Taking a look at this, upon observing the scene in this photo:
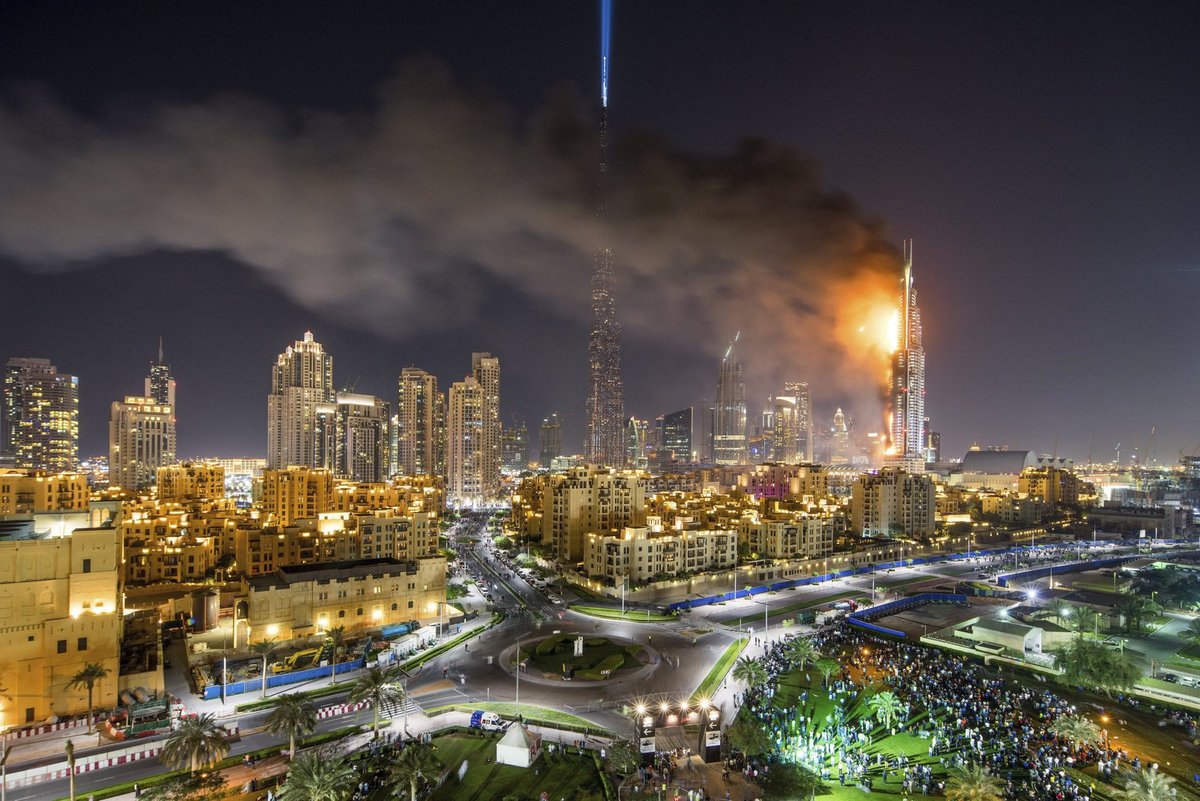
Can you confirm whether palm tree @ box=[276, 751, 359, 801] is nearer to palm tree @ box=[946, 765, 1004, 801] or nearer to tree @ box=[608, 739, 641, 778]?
tree @ box=[608, 739, 641, 778]

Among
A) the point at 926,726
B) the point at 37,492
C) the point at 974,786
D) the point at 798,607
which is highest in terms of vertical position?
the point at 37,492

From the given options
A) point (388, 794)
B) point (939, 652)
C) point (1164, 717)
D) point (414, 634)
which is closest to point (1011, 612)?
point (939, 652)

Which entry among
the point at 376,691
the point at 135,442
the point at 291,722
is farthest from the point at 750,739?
the point at 135,442

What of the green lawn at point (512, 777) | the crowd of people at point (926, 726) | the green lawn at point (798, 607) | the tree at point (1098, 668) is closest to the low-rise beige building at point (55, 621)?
the green lawn at point (512, 777)

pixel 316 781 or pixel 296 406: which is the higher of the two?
pixel 296 406

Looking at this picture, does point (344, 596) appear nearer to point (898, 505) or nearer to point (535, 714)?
point (535, 714)

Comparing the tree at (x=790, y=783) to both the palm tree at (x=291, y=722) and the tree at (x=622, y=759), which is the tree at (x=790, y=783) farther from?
the palm tree at (x=291, y=722)
